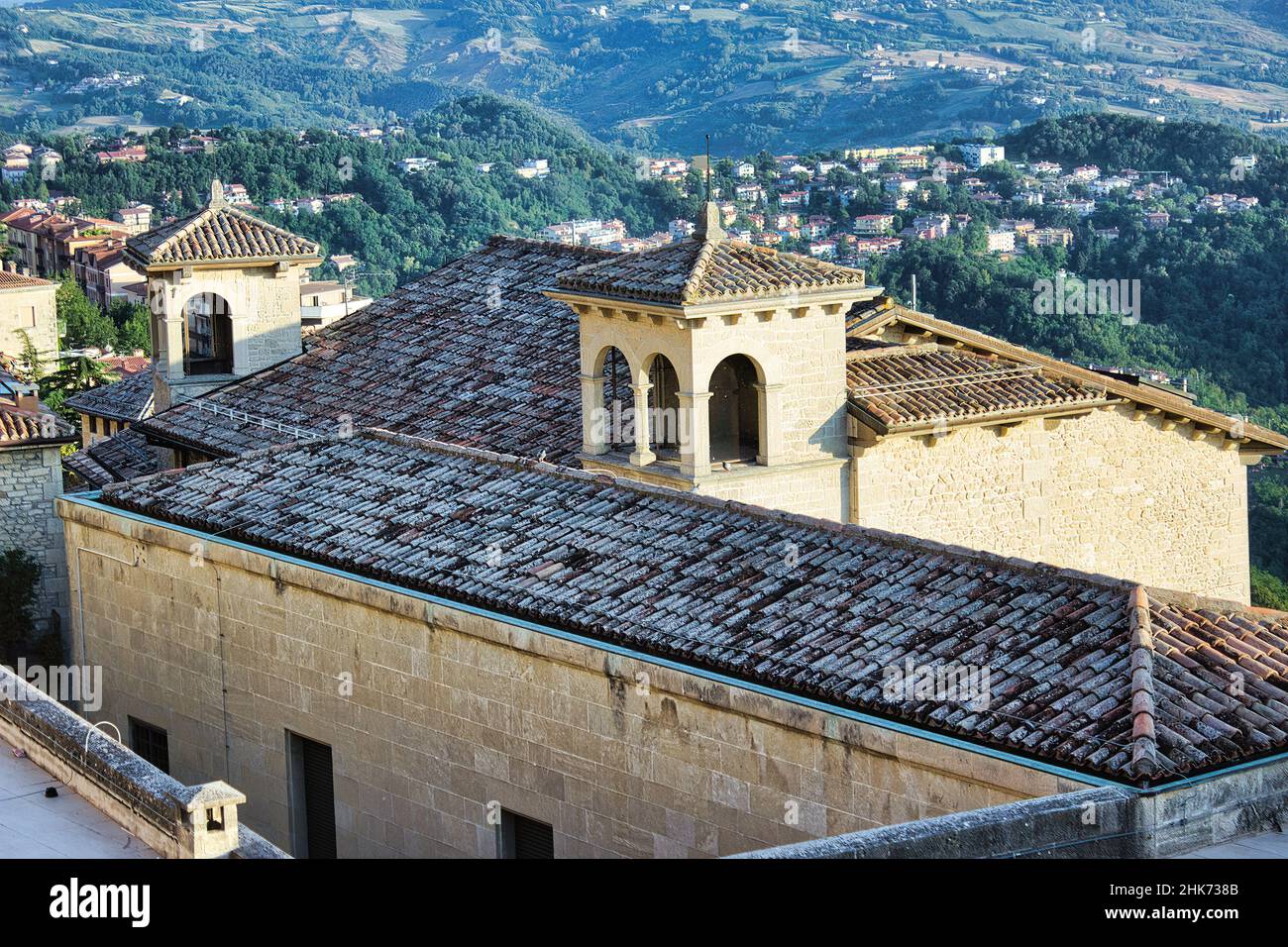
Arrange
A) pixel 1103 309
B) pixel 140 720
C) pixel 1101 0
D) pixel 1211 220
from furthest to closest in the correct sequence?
pixel 1101 0
pixel 1211 220
pixel 1103 309
pixel 140 720

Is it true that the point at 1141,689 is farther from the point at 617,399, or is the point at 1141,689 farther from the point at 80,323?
the point at 80,323

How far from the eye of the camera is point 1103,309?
5066 centimetres

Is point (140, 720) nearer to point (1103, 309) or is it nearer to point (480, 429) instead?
point (480, 429)

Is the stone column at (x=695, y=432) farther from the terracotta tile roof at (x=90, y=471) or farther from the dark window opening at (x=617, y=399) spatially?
the terracotta tile roof at (x=90, y=471)

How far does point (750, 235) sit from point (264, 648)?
5333cm

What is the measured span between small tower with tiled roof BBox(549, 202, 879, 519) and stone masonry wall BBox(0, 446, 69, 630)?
7538 mm

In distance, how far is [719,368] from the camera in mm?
18141

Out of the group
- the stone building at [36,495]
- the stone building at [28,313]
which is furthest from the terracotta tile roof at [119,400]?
the stone building at [28,313]

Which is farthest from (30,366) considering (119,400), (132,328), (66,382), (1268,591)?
(1268,591)

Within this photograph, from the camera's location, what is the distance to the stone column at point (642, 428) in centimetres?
1717

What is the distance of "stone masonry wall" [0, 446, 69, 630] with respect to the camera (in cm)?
2236

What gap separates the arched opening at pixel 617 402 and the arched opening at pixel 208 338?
7.10 metres

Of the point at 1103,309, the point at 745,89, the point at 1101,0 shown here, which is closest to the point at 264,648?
the point at 1103,309
